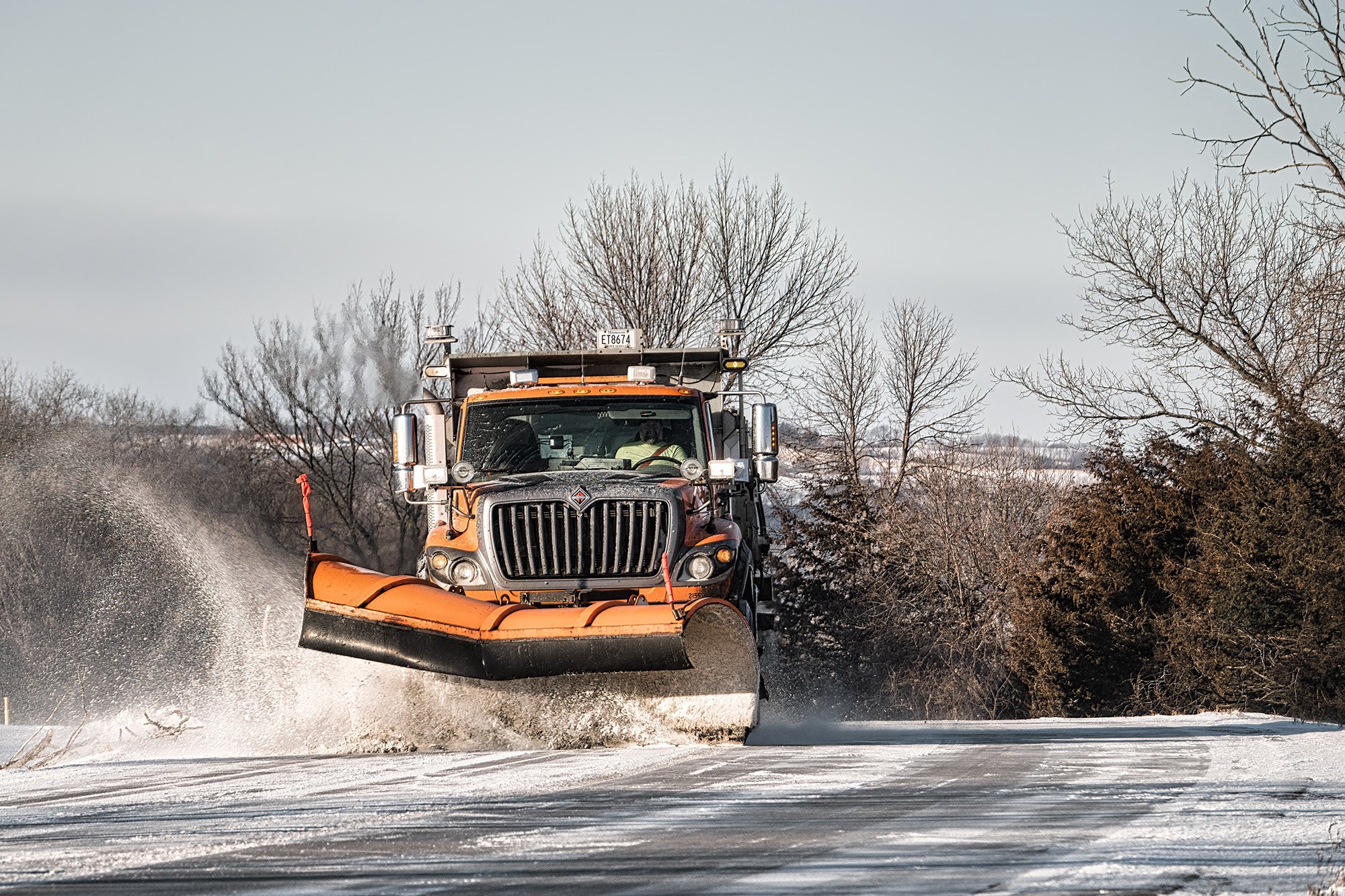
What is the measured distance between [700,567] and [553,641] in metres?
1.33

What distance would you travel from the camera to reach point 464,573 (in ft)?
28.7

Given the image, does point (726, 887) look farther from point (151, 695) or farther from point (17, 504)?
point (17, 504)

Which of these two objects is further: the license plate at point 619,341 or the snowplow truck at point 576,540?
the license plate at point 619,341

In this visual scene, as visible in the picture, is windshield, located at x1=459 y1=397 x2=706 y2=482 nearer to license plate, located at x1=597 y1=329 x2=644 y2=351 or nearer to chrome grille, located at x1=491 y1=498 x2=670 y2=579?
chrome grille, located at x1=491 y1=498 x2=670 y2=579

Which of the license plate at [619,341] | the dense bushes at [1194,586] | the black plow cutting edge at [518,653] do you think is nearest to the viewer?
the black plow cutting edge at [518,653]

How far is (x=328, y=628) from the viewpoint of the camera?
805 centimetres

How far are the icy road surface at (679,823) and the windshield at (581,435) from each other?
2645 millimetres

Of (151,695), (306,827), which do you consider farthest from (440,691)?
(151,695)

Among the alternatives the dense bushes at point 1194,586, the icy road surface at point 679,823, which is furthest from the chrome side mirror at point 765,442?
the dense bushes at point 1194,586

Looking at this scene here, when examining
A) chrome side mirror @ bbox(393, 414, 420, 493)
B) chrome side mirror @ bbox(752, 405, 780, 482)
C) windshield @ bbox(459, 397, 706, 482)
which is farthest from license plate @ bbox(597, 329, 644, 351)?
chrome side mirror @ bbox(393, 414, 420, 493)

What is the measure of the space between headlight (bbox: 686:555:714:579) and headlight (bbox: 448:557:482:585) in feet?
4.56

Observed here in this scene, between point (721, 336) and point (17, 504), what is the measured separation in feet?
87.4

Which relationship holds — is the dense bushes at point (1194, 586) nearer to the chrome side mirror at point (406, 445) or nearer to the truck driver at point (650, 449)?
the truck driver at point (650, 449)

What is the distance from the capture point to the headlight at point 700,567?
27.9 feet
